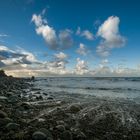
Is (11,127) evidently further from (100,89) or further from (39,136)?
(100,89)

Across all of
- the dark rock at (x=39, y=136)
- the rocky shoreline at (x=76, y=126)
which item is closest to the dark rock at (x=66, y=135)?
the rocky shoreline at (x=76, y=126)

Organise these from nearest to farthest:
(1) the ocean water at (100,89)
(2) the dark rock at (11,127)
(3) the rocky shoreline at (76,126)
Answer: (3) the rocky shoreline at (76,126), (2) the dark rock at (11,127), (1) the ocean water at (100,89)

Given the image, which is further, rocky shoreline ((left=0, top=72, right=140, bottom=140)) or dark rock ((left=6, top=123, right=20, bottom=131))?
dark rock ((left=6, top=123, right=20, bottom=131))

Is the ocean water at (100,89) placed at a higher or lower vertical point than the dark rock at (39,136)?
lower

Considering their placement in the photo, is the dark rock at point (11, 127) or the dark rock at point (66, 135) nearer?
the dark rock at point (66, 135)

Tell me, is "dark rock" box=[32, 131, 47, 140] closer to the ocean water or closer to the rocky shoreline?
the rocky shoreline

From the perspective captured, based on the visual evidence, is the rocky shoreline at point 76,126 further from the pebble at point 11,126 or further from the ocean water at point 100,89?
the ocean water at point 100,89

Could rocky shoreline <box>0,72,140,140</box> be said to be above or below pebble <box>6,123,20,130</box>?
below

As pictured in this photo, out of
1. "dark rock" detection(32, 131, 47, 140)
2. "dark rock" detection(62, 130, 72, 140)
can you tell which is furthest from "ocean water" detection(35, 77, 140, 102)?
"dark rock" detection(32, 131, 47, 140)

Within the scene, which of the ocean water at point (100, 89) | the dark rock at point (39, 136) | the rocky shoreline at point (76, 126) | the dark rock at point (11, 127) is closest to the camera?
the dark rock at point (39, 136)

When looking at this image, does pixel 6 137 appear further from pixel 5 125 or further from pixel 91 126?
pixel 91 126

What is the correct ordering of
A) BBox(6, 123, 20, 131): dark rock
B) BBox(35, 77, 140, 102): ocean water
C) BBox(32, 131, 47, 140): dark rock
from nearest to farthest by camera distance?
BBox(32, 131, 47, 140): dark rock → BBox(6, 123, 20, 131): dark rock → BBox(35, 77, 140, 102): ocean water

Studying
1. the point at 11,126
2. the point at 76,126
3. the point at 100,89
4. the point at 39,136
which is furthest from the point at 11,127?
the point at 100,89

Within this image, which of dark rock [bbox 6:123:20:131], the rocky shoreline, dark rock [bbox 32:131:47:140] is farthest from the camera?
dark rock [bbox 6:123:20:131]
